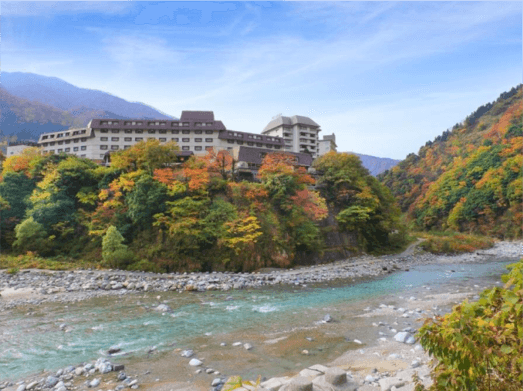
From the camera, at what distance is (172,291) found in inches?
701

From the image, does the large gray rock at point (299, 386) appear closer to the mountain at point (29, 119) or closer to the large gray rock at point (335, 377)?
the large gray rock at point (335, 377)

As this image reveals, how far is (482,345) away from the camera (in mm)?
2699

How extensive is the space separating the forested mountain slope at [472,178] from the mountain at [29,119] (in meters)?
111

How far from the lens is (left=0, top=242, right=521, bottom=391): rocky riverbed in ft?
22.0

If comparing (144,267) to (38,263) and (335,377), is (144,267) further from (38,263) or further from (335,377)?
(335,377)

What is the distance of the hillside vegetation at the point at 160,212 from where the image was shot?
78.6 feet

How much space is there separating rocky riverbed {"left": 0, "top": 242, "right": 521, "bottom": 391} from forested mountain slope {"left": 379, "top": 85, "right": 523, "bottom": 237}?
105ft

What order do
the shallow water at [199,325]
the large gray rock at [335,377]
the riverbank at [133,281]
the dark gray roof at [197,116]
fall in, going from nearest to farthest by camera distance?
the large gray rock at [335,377] → the shallow water at [199,325] → the riverbank at [133,281] → the dark gray roof at [197,116]

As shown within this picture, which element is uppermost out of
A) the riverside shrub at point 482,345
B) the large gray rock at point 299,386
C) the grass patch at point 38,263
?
the riverside shrub at point 482,345

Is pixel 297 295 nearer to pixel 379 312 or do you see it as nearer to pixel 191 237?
pixel 379 312

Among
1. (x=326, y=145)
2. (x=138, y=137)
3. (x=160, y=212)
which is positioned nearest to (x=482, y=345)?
(x=160, y=212)

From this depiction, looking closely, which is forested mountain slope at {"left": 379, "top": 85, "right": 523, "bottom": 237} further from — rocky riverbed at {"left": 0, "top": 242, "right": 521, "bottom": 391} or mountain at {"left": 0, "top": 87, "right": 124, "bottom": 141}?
mountain at {"left": 0, "top": 87, "right": 124, "bottom": 141}

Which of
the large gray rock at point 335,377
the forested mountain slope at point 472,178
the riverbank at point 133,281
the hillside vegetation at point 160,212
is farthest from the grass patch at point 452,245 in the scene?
the large gray rock at point 335,377

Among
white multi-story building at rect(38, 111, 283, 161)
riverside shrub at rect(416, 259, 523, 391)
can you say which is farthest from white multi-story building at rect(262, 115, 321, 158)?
riverside shrub at rect(416, 259, 523, 391)
